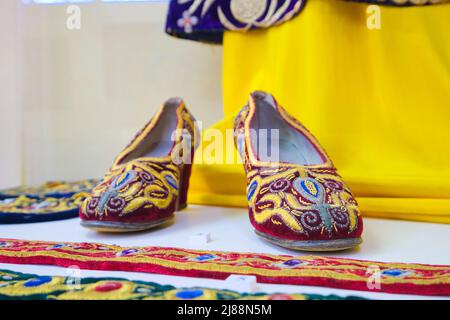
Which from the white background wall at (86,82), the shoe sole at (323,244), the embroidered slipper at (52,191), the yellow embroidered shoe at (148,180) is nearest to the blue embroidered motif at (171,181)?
the yellow embroidered shoe at (148,180)

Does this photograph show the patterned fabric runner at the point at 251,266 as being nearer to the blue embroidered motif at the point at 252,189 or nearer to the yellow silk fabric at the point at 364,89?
the blue embroidered motif at the point at 252,189

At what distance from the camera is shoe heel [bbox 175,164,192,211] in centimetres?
85

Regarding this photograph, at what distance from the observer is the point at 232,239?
0.64 metres

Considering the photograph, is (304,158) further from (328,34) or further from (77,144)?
A: (77,144)

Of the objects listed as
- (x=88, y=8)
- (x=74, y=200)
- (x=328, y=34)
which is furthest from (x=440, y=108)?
(x=88, y=8)

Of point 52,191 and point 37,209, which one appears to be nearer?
point 37,209

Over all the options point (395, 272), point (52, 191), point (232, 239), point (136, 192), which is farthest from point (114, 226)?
point (52, 191)

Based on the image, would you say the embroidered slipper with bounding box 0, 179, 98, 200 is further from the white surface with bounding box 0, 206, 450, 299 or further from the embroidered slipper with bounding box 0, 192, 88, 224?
A: the white surface with bounding box 0, 206, 450, 299

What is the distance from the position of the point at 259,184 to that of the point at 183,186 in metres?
0.29

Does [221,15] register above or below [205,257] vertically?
above

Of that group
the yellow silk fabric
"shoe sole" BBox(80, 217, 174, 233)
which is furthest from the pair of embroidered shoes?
the yellow silk fabric

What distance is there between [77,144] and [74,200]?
1.43 feet

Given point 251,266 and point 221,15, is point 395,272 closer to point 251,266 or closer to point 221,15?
point 251,266
